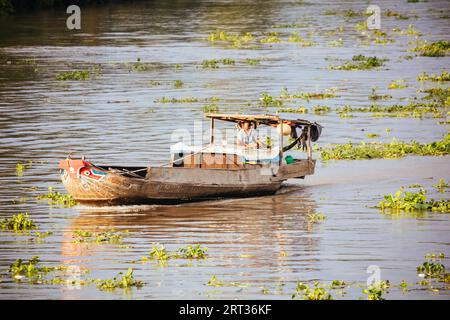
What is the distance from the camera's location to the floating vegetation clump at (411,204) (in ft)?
73.3

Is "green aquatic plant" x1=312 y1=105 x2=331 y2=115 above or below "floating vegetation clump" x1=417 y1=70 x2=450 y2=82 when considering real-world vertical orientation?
below

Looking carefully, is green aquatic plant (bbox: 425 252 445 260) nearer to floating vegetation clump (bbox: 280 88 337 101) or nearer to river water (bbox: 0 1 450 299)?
river water (bbox: 0 1 450 299)

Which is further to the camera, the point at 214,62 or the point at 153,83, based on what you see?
the point at 214,62

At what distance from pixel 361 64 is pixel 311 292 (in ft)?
103

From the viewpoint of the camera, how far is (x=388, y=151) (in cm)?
2819

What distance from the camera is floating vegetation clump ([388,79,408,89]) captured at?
40.0m

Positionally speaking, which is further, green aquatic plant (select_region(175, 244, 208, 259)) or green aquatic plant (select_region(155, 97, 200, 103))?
green aquatic plant (select_region(155, 97, 200, 103))

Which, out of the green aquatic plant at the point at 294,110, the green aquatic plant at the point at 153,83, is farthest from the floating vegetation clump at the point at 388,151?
the green aquatic plant at the point at 153,83

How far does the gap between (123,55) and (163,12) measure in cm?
2628

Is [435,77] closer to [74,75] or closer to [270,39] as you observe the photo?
[74,75]

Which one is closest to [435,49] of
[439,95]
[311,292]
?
[439,95]

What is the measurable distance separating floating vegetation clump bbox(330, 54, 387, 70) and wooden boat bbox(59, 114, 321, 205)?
69.3 feet

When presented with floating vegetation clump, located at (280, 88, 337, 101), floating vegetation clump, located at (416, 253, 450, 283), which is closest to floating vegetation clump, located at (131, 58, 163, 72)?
floating vegetation clump, located at (280, 88, 337, 101)
